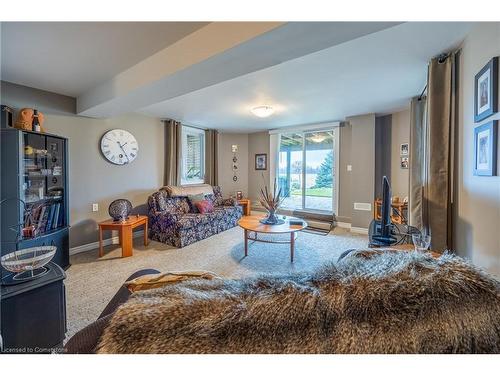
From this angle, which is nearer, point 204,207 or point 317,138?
point 204,207

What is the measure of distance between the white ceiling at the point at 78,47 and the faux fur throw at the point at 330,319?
1847 millimetres

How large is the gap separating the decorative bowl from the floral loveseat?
6.75ft

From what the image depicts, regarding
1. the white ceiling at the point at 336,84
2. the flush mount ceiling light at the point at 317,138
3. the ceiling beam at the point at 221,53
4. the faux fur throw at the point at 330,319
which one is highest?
the white ceiling at the point at 336,84

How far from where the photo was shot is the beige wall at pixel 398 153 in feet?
13.2

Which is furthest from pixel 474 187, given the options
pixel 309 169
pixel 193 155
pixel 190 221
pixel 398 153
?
pixel 193 155

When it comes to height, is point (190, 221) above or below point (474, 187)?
below

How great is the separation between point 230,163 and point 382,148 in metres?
3.75

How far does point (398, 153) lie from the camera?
4.17 m

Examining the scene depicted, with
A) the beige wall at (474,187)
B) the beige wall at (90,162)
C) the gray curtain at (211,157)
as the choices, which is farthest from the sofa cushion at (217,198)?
the beige wall at (474,187)

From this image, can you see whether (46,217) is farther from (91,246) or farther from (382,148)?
(382,148)

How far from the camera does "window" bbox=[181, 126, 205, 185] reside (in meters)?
5.22

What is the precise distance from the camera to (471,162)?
1.59m

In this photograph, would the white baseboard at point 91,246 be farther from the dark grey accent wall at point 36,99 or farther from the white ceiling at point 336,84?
the white ceiling at point 336,84
